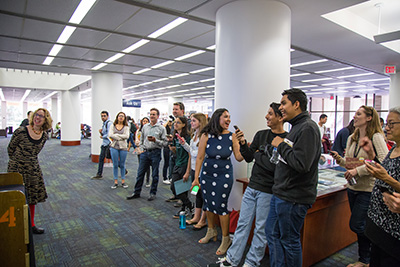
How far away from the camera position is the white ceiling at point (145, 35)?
3686 millimetres

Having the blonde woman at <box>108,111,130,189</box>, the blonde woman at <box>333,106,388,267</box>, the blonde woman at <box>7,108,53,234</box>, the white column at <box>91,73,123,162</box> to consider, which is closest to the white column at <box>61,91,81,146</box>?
the white column at <box>91,73,123,162</box>

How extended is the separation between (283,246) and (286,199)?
40cm

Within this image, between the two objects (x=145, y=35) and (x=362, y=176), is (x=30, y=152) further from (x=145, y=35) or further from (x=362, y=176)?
(x=362, y=176)

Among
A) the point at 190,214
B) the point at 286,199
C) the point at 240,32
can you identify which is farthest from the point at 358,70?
the point at 286,199

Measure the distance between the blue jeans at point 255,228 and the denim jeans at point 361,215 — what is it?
3.00 ft

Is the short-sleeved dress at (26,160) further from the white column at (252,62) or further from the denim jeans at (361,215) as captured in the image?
the denim jeans at (361,215)

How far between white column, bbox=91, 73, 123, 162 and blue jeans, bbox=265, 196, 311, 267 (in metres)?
7.82

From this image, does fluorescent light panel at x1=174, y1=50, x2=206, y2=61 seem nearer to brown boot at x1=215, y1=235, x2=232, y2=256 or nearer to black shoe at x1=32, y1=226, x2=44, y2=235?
brown boot at x1=215, y1=235, x2=232, y2=256

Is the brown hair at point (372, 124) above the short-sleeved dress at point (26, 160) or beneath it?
above

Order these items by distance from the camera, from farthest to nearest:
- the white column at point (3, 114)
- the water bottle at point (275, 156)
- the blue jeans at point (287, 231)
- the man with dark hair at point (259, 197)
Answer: the white column at point (3, 114), the man with dark hair at point (259, 197), the water bottle at point (275, 156), the blue jeans at point (287, 231)

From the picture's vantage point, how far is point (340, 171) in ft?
12.5

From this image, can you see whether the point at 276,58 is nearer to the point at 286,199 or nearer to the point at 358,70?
the point at 286,199

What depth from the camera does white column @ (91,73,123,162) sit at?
8875 millimetres

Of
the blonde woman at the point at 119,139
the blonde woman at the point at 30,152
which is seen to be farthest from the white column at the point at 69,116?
the blonde woman at the point at 30,152
